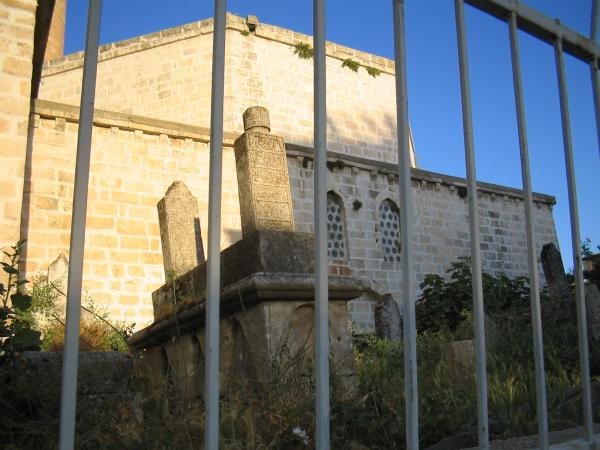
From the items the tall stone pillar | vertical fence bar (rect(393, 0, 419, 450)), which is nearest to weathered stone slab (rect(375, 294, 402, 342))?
vertical fence bar (rect(393, 0, 419, 450))

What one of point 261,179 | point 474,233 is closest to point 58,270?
point 261,179

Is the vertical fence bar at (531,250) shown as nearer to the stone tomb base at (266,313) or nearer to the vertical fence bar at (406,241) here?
the vertical fence bar at (406,241)

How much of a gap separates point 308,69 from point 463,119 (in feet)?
60.0

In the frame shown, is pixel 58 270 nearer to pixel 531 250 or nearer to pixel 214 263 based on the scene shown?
pixel 531 250

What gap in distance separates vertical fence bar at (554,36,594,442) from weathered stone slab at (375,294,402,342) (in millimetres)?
8871

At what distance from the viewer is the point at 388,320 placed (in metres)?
11.2

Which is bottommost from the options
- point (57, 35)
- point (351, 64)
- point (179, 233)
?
point (179, 233)

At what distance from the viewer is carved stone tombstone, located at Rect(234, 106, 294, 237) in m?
5.79

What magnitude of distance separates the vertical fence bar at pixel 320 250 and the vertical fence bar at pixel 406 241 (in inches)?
8.8

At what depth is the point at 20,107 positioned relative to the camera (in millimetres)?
8125

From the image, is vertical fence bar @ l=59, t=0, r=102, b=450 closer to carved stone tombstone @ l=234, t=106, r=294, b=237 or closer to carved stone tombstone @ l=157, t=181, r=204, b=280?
carved stone tombstone @ l=234, t=106, r=294, b=237

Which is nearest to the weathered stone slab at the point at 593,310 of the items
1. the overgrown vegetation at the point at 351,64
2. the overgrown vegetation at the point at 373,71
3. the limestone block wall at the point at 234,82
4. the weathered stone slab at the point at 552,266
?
the weathered stone slab at the point at 552,266

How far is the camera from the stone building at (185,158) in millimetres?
10195

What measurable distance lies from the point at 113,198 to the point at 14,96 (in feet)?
10.8
